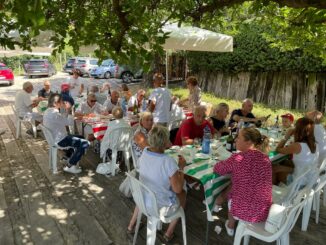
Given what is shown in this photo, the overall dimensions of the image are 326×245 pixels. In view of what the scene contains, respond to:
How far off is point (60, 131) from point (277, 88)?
845 cm

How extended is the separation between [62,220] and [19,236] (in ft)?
1.75

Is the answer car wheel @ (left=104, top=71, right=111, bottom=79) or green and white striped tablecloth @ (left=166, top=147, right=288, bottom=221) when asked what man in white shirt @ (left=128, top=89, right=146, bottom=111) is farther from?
car wheel @ (left=104, top=71, right=111, bottom=79)

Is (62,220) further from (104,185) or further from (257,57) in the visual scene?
(257,57)

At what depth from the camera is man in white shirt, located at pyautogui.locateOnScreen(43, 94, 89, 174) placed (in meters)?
5.38

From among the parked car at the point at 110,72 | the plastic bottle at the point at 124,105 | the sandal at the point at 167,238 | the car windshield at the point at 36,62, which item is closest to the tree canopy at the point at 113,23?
the sandal at the point at 167,238

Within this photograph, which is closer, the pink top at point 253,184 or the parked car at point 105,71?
the pink top at point 253,184

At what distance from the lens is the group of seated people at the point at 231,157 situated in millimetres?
3004

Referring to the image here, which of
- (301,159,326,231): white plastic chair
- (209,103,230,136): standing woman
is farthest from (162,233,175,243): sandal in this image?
(209,103,230,136): standing woman

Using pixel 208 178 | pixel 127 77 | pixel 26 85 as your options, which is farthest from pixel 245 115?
pixel 127 77

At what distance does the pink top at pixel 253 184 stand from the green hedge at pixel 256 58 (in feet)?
23.3

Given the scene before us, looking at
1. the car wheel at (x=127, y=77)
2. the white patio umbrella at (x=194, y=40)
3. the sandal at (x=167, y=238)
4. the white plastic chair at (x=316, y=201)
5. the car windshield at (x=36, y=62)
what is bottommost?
the sandal at (x=167, y=238)

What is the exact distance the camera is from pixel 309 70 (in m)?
9.89

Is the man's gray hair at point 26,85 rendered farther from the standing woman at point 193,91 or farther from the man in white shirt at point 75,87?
the standing woman at point 193,91

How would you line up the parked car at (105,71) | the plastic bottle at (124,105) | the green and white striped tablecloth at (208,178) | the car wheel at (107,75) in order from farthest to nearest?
the car wheel at (107,75), the parked car at (105,71), the plastic bottle at (124,105), the green and white striped tablecloth at (208,178)
